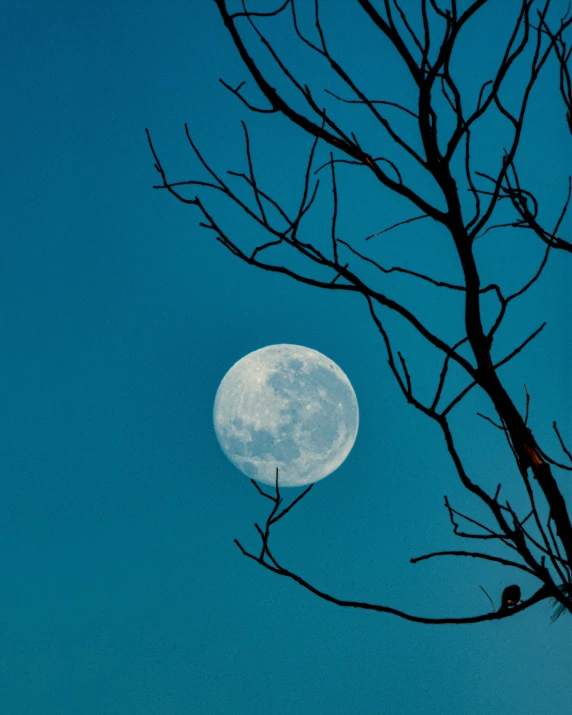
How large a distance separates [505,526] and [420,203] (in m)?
0.89

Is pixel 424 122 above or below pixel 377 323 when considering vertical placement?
above

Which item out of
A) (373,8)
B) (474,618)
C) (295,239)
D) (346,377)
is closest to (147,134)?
(295,239)

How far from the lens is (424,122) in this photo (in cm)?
187

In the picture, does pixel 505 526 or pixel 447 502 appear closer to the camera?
pixel 505 526

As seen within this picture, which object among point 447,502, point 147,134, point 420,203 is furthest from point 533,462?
point 147,134

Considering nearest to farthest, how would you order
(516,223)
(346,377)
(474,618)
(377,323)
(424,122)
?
(377,323) < (424,122) < (474,618) < (516,223) < (346,377)

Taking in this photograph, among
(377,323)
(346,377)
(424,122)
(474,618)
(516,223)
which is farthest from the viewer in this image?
(346,377)

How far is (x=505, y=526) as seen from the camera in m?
1.85

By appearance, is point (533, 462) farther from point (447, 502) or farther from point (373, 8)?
point (373, 8)

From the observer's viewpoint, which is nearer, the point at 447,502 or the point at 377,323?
the point at 377,323

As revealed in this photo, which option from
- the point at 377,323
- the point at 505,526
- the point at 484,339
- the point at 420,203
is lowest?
the point at 505,526

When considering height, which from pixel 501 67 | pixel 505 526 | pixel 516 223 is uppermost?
pixel 516 223

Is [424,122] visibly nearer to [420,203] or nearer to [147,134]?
[420,203]

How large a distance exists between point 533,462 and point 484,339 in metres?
0.36
